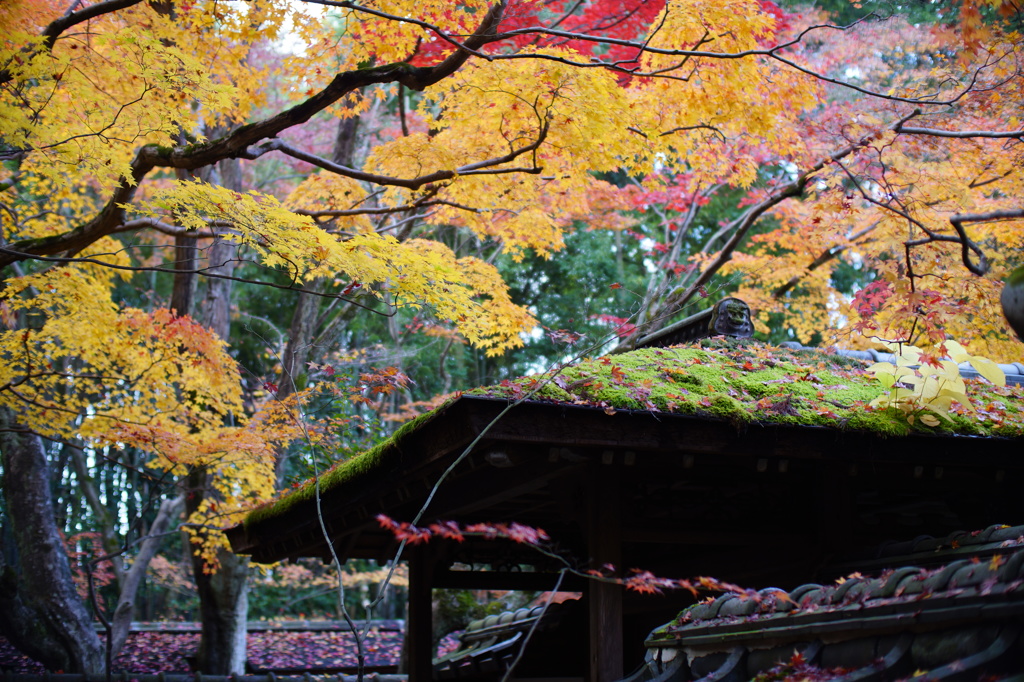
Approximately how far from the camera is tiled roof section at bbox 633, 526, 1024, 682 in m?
2.17

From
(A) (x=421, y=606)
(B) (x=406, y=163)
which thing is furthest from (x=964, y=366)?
(B) (x=406, y=163)

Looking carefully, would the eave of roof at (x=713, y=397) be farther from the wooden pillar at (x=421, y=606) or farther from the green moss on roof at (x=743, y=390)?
the wooden pillar at (x=421, y=606)

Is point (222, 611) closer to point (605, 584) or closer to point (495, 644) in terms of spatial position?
point (495, 644)

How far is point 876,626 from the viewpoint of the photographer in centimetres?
253

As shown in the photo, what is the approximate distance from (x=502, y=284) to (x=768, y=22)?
14.1 ft

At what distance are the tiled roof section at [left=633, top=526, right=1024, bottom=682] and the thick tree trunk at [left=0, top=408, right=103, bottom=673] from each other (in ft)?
31.2

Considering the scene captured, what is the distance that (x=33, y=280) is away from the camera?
305 inches

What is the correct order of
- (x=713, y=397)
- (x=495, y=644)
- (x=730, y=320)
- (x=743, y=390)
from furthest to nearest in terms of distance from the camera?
1. (x=495, y=644)
2. (x=730, y=320)
3. (x=743, y=390)
4. (x=713, y=397)

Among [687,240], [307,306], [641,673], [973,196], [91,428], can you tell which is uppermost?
[687,240]

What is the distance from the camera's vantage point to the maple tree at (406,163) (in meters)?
6.04

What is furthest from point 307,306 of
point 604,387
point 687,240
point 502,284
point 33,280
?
point 687,240

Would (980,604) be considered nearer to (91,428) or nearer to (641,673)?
(641,673)

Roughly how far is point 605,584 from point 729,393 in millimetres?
1280

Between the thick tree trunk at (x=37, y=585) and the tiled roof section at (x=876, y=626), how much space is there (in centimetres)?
952
